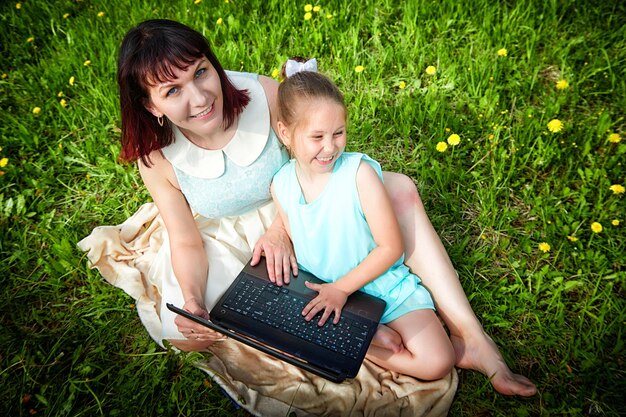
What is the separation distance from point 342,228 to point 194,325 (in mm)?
671

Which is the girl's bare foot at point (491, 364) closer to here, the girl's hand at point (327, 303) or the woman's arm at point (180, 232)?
the girl's hand at point (327, 303)

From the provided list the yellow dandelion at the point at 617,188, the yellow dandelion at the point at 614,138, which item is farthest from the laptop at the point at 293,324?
the yellow dandelion at the point at 614,138

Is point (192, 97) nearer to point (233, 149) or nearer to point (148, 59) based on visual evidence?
point (148, 59)

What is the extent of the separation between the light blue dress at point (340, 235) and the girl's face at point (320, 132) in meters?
0.11

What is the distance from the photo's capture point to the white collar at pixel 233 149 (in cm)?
179

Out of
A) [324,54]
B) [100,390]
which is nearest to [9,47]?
[324,54]

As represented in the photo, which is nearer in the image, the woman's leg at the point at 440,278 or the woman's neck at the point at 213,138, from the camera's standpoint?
the woman's leg at the point at 440,278

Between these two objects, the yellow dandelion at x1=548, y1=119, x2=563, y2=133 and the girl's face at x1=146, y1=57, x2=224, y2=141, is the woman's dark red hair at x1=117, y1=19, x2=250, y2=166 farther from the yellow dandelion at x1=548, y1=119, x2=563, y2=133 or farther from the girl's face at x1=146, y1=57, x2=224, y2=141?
the yellow dandelion at x1=548, y1=119, x2=563, y2=133

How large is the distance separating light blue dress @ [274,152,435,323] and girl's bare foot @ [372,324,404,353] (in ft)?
0.23

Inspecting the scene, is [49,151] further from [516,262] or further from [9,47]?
[516,262]

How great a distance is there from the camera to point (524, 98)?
2420 mm

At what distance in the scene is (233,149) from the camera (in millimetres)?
1825

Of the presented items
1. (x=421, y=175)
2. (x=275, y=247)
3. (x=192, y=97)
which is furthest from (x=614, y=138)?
(x=192, y=97)

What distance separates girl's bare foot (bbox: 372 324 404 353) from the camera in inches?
64.6
